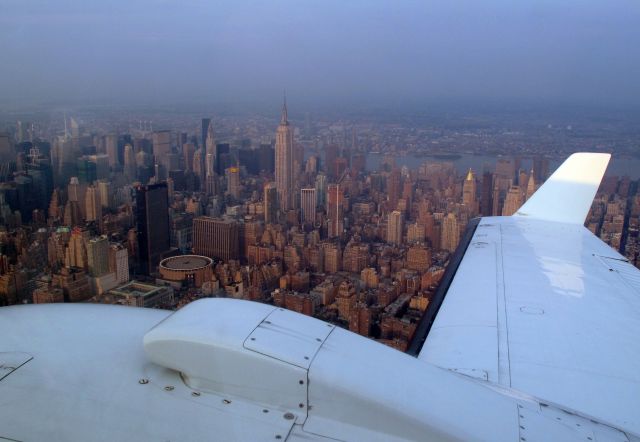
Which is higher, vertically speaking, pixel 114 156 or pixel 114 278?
pixel 114 156

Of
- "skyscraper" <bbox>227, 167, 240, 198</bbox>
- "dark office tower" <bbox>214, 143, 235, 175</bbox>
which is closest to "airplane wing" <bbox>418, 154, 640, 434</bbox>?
"skyscraper" <bbox>227, 167, 240, 198</bbox>

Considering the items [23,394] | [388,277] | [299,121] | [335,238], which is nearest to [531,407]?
[23,394]

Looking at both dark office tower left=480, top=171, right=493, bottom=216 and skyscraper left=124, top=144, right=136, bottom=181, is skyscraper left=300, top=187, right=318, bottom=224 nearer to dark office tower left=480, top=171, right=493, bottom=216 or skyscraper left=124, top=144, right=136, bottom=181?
skyscraper left=124, top=144, right=136, bottom=181

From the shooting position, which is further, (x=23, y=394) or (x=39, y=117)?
(x=39, y=117)

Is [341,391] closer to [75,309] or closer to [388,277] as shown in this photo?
[75,309]

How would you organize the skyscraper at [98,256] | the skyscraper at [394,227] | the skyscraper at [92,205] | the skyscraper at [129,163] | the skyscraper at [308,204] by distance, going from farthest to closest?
the skyscraper at [308,204], the skyscraper at [394,227], the skyscraper at [129,163], the skyscraper at [92,205], the skyscraper at [98,256]

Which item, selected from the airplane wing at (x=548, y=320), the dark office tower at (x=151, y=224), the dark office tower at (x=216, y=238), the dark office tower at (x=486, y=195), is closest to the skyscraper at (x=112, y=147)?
the dark office tower at (x=151, y=224)

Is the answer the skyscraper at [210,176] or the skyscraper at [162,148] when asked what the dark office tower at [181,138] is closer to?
the skyscraper at [162,148]
